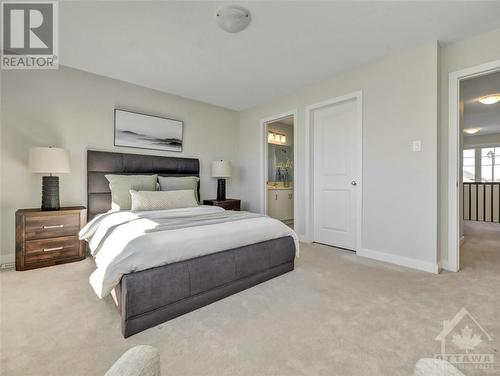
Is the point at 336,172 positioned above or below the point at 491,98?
below

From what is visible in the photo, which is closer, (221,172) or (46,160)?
(46,160)

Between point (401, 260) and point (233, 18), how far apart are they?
3.13 m

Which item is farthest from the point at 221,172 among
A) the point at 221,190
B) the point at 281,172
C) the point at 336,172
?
the point at 281,172

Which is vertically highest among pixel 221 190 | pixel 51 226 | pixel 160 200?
pixel 221 190

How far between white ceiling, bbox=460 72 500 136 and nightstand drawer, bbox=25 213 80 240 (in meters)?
5.18

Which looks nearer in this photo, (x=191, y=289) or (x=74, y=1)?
(x=191, y=289)

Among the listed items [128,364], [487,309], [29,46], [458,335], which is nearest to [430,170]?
[487,309]

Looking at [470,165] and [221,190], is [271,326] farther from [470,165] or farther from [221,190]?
[470,165]

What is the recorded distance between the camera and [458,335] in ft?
4.92

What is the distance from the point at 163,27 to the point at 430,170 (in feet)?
10.2

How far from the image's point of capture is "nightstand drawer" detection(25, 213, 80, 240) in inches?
102

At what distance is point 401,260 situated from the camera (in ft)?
9.18

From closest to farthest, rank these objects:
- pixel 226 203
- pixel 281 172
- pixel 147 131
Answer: pixel 147 131, pixel 226 203, pixel 281 172

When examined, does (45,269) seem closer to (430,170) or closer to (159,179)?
(159,179)
